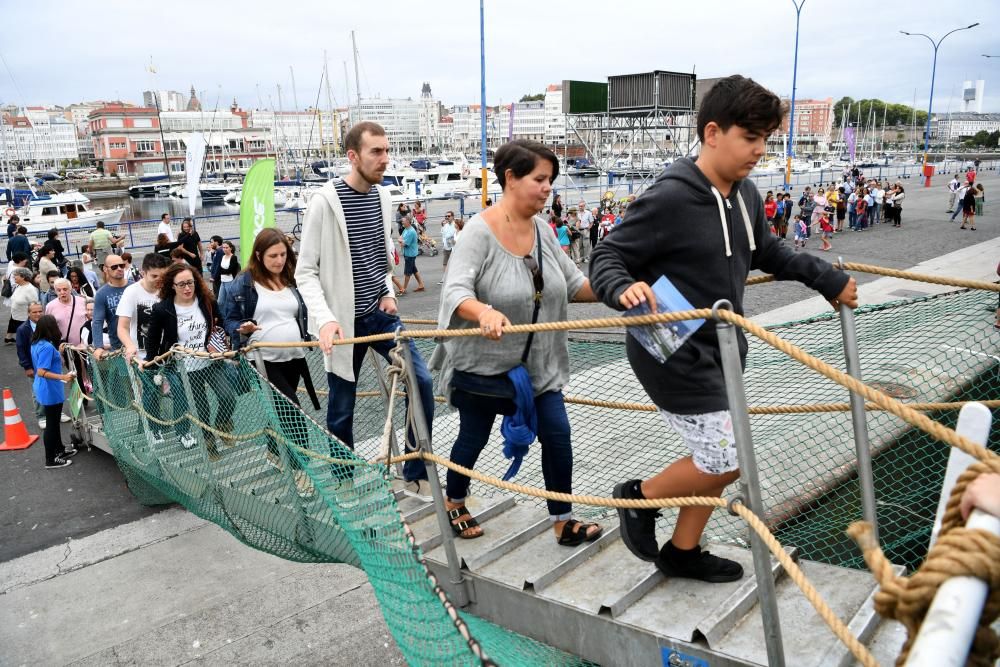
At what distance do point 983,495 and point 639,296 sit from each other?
4.29ft

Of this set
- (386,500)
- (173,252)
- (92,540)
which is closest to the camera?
(386,500)

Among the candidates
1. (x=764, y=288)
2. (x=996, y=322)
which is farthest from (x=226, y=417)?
(x=764, y=288)

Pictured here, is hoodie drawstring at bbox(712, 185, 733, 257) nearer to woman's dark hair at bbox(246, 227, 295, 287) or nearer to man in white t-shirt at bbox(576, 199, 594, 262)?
woman's dark hair at bbox(246, 227, 295, 287)

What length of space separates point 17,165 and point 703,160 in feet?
608

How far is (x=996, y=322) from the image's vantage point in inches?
193

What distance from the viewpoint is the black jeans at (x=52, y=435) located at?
719 cm

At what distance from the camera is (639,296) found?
7.38 ft

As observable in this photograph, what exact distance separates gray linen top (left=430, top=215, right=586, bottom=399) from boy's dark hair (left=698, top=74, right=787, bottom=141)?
3.41ft

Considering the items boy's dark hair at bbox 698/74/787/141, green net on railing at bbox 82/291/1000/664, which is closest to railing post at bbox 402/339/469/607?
green net on railing at bbox 82/291/1000/664

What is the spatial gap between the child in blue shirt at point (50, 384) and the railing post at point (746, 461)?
712 centimetres

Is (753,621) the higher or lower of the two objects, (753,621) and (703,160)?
the lower

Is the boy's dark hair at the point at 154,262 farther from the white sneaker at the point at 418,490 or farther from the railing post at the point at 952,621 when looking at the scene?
the railing post at the point at 952,621

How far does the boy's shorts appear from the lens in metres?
2.43

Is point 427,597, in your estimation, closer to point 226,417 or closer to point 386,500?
point 386,500
